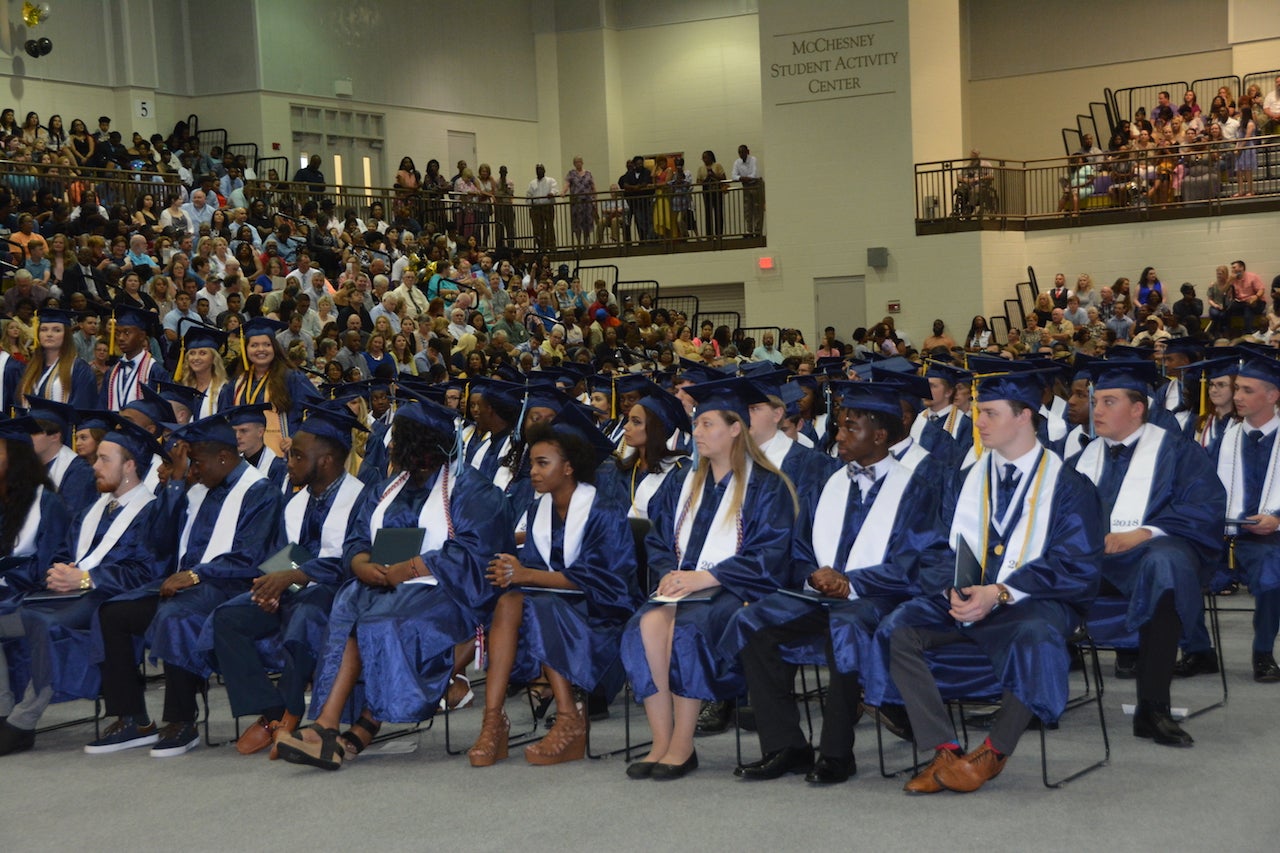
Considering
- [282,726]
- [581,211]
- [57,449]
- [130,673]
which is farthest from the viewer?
[581,211]

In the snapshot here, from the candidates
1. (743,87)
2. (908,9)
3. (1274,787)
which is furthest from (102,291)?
(743,87)

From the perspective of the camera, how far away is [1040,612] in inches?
208

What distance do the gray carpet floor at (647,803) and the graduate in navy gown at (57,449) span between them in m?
1.66

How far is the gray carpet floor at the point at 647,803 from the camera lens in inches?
191

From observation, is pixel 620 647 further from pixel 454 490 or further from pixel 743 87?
pixel 743 87

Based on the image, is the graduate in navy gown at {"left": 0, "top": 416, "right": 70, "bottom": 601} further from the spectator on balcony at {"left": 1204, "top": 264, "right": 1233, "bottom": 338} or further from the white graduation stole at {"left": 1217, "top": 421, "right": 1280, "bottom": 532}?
the spectator on balcony at {"left": 1204, "top": 264, "right": 1233, "bottom": 338}

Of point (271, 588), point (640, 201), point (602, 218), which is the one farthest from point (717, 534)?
point (602, 218)

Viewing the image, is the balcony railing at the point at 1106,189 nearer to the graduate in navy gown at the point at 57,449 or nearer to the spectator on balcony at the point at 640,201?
the spectator on balcony at the point at 640,201

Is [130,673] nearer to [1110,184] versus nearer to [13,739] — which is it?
[13,739]

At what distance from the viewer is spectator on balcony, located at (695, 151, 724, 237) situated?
24873 mm

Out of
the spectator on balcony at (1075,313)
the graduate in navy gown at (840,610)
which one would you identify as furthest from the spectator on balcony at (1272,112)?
the graduate in navy gown at (840,610)

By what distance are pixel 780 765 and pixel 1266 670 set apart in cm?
267

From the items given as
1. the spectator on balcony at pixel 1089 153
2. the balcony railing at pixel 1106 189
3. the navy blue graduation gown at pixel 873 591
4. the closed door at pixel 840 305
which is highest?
the spectator on balcony at pixel 1089 153

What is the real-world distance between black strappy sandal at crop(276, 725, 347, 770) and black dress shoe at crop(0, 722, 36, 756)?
1.49 metres
